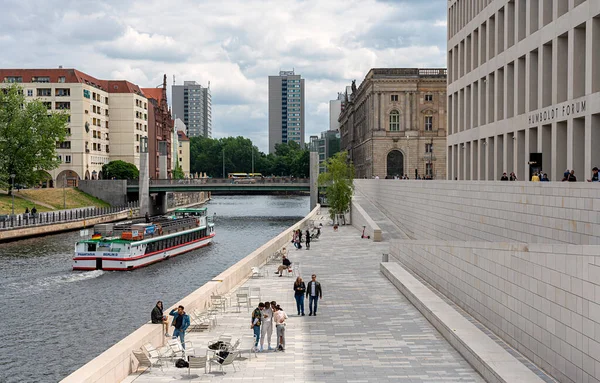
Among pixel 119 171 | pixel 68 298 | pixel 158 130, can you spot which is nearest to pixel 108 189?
pixel 119 171

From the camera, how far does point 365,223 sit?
198 ft

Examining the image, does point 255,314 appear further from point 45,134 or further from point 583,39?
point 45,134

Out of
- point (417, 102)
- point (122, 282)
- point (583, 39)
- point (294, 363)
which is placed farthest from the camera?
point (417, 102)

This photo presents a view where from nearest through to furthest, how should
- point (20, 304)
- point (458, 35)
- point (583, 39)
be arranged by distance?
point (583, 39) < point (20, 304) < point (458, 35)

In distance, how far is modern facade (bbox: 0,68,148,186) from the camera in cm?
12488

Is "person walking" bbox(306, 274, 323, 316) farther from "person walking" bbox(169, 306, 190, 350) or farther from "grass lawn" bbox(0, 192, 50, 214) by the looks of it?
"grass lawn" bbox(0, 192, 50, 214)

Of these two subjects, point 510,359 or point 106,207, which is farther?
point 106,207

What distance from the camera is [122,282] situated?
158 feet

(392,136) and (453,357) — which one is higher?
(392,136)

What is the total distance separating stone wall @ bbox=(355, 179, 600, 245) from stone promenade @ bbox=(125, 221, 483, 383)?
496cm

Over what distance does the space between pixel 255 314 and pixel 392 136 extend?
98.4m

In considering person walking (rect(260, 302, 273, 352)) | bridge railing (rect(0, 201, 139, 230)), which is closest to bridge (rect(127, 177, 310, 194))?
bridge railing (rect(0, 201, 139, 230))

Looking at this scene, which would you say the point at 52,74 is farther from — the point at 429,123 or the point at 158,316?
the point at 158,316

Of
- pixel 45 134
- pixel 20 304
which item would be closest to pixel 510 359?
pixel 20 304
